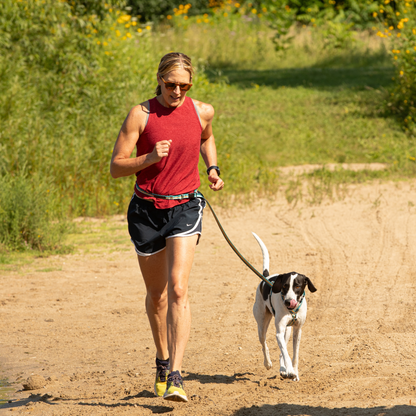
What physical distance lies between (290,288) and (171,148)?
1.33m

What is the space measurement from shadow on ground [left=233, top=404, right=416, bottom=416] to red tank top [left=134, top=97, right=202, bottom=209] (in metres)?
1.39

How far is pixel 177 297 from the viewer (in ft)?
→ 12.6

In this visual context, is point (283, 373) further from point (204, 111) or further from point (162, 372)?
point (204, 111)

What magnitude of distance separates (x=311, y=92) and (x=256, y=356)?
14573 millimetres

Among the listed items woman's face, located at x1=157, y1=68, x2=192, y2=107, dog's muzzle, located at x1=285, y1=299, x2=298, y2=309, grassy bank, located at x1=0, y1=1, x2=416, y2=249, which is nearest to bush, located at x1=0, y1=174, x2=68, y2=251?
grassy bank, located at x1=0, y1=1, x2=416, y2=249

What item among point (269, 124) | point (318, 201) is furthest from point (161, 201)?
point (269, 124)

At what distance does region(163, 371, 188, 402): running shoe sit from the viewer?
370 cm

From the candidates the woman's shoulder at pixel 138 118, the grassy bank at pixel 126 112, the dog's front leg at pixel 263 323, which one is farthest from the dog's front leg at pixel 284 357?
the grassy bank at pixel 126 112

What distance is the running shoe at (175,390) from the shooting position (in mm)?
3699

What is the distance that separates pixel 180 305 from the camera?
3867mm

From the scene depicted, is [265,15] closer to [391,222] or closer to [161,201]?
[391,222]

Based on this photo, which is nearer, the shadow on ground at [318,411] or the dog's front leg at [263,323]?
the shadow on ground at [318,411]

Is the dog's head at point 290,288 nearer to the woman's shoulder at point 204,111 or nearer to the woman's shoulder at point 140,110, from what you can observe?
the woman's shoulder at point 204,111

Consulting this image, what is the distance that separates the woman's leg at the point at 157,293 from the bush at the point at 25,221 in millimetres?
4859
